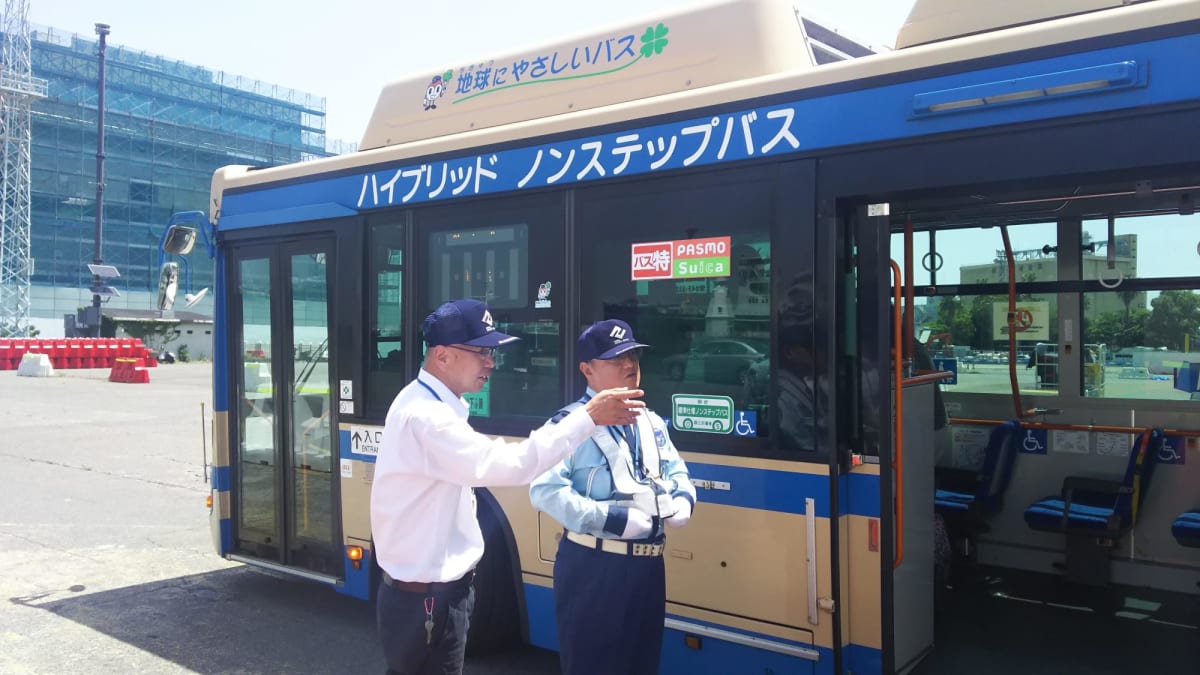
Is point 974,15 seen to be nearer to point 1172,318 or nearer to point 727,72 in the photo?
point 727,72

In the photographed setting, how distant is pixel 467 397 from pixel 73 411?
17452mm

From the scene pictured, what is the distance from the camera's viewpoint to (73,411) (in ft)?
62.0

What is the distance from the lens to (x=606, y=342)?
317 centimetres

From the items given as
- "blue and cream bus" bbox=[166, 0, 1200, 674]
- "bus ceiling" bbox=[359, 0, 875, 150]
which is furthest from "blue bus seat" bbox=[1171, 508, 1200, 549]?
"bus ceiling" bbox=[359, 0, 875, 150]

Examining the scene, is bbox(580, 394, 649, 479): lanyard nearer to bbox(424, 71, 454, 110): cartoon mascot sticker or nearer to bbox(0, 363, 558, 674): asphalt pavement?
bbox(0, 363, 558, 674): asphalt pavement

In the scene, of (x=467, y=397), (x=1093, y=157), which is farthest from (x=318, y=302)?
(x=1093, y=157)

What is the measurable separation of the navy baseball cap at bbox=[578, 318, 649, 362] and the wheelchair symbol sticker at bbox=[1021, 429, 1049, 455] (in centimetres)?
420

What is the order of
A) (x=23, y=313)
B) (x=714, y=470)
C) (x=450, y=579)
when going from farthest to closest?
(x=23, y=313) < (x=714, y=470) < (x=450, y=579)

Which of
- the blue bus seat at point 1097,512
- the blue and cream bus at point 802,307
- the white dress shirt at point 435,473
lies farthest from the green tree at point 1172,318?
the white dress shirt at point 435,473

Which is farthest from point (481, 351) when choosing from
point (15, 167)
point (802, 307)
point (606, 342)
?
point (15, 167)

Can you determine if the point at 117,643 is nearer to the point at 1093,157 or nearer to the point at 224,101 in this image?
the point at 1093,157

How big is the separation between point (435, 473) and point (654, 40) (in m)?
2.59

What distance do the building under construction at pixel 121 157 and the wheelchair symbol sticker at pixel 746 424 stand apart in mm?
59127

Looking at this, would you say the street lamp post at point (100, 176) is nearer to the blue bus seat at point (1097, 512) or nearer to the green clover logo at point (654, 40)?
the green clover logo at point (654, 40)
